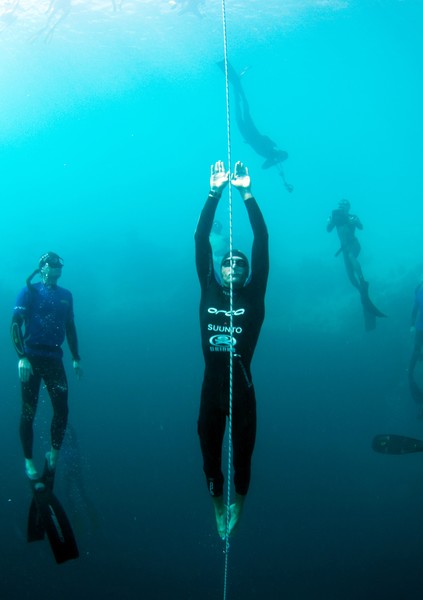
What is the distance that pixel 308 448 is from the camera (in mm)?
14938

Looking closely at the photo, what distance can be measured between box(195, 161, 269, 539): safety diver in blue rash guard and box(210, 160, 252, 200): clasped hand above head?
0.01 metres

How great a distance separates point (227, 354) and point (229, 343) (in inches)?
4.9

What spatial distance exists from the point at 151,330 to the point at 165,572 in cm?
1387

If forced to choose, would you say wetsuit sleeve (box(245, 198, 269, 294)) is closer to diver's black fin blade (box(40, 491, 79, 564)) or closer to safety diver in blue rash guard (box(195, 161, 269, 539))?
safety diver in blue rash guard (box(195, 161, 269, 539))

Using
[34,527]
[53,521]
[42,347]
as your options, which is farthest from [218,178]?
[34,527]

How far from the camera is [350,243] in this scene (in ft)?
41.2

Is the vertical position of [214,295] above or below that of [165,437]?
above

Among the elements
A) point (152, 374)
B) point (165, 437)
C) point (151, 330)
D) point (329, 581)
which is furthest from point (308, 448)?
point (151, 330)

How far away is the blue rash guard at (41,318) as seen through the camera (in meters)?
5.90

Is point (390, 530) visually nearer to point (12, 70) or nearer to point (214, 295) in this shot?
point (214, 295)

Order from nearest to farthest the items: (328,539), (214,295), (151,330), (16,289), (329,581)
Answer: (214,295)
(329,581)
(328,539)
(151,330)
(16,289)

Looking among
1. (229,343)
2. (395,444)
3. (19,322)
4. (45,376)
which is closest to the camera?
(229,343)

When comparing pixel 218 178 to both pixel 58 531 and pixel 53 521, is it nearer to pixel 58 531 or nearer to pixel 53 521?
pixel 53 521

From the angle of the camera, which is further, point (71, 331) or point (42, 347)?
point (71, 331)
